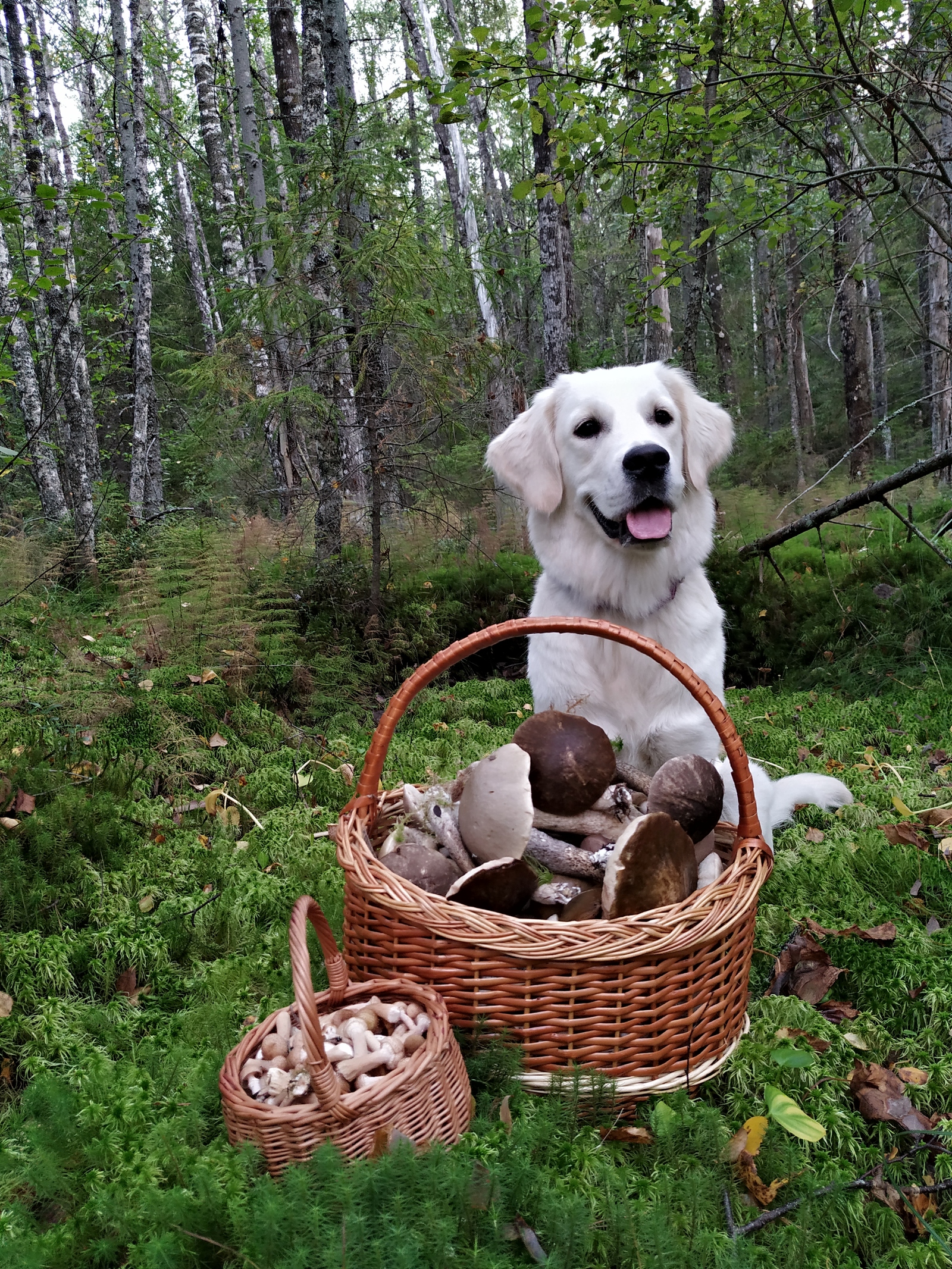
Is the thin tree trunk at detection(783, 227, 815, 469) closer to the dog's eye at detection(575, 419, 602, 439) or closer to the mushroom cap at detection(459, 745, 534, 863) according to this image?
the dog's eye at detection(575, 419, 602, 439)

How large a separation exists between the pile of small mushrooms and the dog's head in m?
0.87

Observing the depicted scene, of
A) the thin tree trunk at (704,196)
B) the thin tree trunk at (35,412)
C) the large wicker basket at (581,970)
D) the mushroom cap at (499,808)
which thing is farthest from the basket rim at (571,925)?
the thin tree trunk at (35,412)

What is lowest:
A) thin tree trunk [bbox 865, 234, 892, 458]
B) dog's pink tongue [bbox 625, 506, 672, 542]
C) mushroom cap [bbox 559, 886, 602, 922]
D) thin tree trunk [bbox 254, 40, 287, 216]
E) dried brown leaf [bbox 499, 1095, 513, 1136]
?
dried brown leaf [bbox 499, 1095, 513, 1136]

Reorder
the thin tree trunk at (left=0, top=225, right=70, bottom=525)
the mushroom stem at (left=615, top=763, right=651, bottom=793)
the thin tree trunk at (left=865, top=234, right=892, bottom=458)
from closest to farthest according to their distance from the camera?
the mushroom stem at (left=615, top=763, right=651, bottom=793), the thin tree trunk at (left=0, top=225, right=70, bottom=525), the thin tree trunk at (left=865, top=234, right=892, bottom=458)

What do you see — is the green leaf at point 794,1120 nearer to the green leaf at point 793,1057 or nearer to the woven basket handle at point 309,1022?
the green leaf at point 793,1057

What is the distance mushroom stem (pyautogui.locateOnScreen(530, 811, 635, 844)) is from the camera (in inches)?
87.7

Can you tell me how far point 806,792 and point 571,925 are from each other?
2065mm

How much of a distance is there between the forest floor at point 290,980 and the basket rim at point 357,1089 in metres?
0.08

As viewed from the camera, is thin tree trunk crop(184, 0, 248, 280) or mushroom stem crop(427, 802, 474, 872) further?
thin tree trunk crop(184, 0, 248, 280)

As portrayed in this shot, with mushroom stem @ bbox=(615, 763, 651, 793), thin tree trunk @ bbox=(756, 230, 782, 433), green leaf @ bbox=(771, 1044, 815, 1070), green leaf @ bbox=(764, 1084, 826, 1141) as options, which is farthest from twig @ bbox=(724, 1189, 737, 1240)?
thin tree trunk @ bbox=(756, 230, 782, 433)

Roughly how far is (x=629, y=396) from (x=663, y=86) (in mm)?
3401

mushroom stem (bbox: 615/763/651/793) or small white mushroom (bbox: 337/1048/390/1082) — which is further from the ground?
mushroom stem (bbox: 615/763/651/793)

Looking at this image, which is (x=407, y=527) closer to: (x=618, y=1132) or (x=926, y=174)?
(x=926, y=174)

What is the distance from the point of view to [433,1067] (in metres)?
1.52
